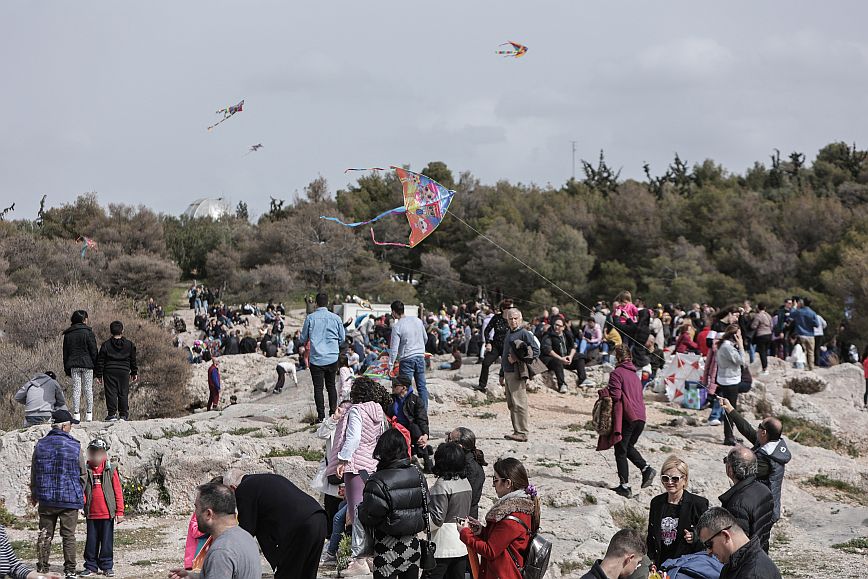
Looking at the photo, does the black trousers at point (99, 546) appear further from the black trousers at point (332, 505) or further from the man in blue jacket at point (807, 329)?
the man in blue jacket at point (807, 329)

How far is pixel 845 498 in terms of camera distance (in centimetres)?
1334

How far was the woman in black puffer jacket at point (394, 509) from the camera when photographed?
6.52m

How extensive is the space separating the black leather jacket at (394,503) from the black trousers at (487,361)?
924 centimetres

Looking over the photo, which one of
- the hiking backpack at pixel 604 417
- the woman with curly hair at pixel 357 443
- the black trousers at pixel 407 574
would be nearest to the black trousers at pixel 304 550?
the black trousers at pixel 407 574

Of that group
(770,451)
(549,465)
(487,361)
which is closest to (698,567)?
(770,451)

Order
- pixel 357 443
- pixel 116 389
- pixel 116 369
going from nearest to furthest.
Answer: pixel 357 443, pixel 116 369, pixel 116 389

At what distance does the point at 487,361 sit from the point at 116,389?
6.14 m

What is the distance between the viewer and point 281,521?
5.96 meters

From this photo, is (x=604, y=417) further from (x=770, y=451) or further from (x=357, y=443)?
(x=357, y=443)

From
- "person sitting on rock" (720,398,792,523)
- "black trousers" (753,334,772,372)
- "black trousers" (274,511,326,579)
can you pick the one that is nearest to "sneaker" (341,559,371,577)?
"black trousers" (274,511,326,579)

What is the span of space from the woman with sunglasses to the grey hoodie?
28.5 feet

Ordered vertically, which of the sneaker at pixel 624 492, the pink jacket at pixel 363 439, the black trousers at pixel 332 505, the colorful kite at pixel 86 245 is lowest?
the sneaker at pixel 624 492

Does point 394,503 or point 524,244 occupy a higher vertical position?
point 524,244

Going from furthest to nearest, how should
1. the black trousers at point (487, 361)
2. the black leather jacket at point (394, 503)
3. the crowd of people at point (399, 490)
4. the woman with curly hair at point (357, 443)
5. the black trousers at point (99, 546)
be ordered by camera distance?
the black trousers at point (487, 361), the black trousers at point (99, 546), the woman with curly hair at point (357, 443), the black leather jacket at point (394, 503), the crowd of people at point (399, 490)
